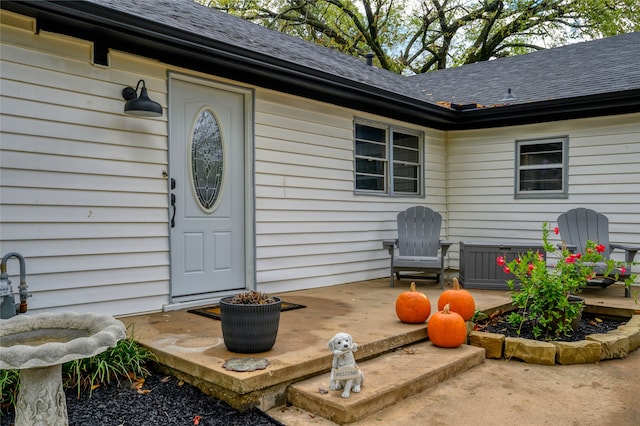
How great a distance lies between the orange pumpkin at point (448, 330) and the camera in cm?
334

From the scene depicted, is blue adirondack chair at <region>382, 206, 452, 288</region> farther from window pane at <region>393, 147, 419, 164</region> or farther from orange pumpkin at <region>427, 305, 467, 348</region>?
orange pumpkin at <region>427, 305, 467, 348</region>

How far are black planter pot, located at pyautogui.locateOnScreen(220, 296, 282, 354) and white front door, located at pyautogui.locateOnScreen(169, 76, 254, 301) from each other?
1513 mm

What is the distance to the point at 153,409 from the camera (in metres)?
2.49

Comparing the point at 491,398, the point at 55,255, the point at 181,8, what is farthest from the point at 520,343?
the point at 181,8

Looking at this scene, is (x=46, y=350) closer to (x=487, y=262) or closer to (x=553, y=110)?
(x=487, y=262)

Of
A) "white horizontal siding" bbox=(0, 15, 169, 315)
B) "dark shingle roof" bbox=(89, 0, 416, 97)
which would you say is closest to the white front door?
"white horizontal siding" bbox=(0, 15, 169, 315)

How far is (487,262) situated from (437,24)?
1431cm

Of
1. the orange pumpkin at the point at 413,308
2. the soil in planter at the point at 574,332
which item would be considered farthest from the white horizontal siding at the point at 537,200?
the orange pumpkin at the point at 413,308

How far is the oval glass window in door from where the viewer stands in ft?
14.4

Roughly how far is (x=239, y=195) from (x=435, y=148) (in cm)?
360

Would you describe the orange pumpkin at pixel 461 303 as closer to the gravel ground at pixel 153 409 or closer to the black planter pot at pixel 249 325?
the black planter pot at pixel 249 325

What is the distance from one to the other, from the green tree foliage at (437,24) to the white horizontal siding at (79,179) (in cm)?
1238

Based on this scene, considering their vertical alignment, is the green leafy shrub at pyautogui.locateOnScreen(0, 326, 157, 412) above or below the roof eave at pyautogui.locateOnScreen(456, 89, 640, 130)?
below

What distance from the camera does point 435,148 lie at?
718 cm
